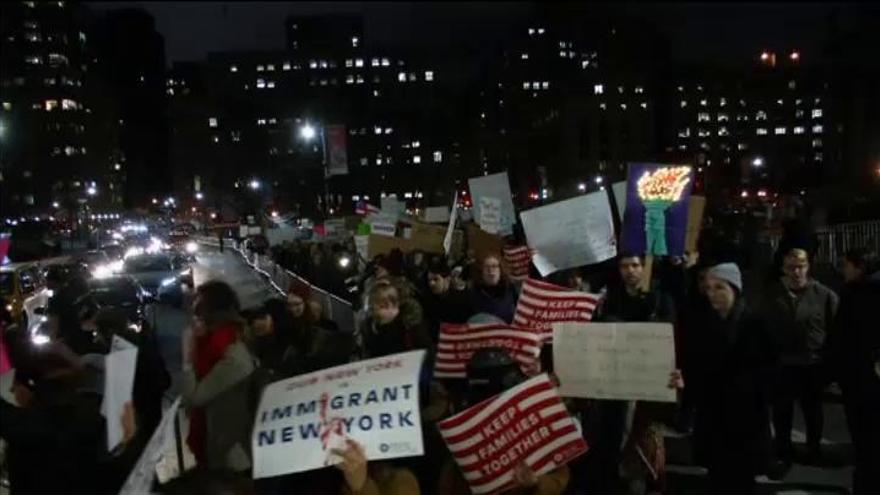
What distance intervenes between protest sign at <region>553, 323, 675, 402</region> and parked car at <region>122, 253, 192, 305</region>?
19.9m

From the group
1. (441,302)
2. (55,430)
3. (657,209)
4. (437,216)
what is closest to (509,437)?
(55,430)

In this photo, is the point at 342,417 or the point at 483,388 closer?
the point at 342,417

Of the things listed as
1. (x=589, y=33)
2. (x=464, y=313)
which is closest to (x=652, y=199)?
(x=464, y=313)

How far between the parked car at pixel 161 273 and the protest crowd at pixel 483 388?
53.1 feet

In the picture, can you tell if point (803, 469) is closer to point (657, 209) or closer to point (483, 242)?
point (657, 209)

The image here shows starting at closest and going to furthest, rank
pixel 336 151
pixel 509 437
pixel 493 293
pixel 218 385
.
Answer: pixel 509 437
pixel 218 385
pixel 493 293
pixel 336 151

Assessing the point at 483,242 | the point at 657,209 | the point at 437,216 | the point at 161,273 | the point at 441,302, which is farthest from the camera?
the point at 161,273

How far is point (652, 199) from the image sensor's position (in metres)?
9.46

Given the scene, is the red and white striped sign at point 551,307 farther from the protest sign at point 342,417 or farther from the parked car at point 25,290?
the parked car at point 25,290

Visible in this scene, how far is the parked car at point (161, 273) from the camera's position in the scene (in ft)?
83.2

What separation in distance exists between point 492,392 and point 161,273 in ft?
76.7

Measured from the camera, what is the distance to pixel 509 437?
4586mm

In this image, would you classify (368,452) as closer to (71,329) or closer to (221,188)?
(71,329)

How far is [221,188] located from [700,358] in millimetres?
64471
